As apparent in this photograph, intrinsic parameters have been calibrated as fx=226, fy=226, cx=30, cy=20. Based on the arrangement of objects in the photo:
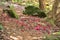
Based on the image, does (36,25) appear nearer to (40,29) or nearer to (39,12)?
(40,29)

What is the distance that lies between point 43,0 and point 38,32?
8593 mm

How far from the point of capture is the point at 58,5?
47.5 ft

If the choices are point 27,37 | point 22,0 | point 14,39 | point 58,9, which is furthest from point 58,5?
point 22,0

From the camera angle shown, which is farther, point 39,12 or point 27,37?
point 39,12

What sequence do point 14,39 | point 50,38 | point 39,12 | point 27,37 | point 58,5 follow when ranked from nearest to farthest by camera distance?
point 50,38 → point 14,39 → point 27,37 → point 58,5 → point 39,12

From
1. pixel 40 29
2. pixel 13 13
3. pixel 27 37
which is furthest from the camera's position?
pixel 13 13

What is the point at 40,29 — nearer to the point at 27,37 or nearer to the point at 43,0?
the point at 27,37

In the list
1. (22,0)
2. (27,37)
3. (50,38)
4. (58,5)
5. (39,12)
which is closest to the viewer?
(50,38)

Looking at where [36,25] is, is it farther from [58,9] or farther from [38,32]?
[58,9]

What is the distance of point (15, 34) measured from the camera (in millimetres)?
9852

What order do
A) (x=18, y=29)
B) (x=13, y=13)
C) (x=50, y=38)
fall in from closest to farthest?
(x=50, y=38), (x=18, y=29), (x=13, y=13)

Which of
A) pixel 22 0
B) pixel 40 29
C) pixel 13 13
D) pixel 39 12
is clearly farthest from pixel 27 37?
pixel 22 0

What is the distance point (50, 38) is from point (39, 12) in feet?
29.3

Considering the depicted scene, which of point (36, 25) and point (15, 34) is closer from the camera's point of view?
point (15, 34)
